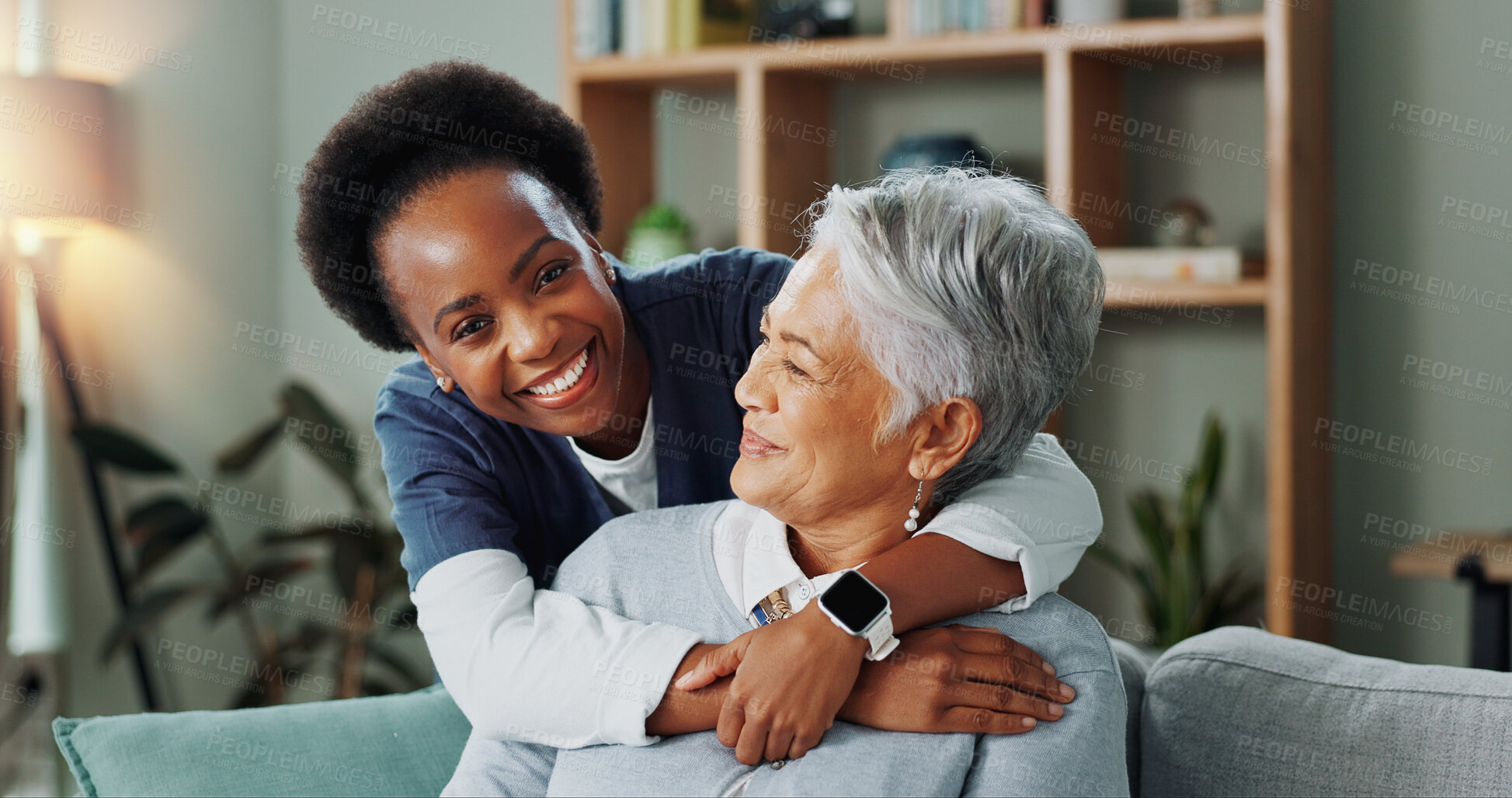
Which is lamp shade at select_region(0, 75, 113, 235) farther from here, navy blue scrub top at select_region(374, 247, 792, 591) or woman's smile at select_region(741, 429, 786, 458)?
woman's smile at select_region(741, 429, 786, 458)

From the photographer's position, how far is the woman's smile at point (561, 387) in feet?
4.74

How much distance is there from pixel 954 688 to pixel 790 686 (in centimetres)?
16

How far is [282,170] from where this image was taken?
158 inches

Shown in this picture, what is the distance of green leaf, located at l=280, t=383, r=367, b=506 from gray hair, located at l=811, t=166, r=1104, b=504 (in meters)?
2.39

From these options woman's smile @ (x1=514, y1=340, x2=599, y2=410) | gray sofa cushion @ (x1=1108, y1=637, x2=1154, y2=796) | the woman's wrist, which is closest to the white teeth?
woman's smile @ (x1=514, y1=340, x2=599, y2=410)

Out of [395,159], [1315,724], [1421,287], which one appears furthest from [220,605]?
[1421,287]

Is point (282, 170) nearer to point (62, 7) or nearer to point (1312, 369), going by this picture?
point (62, 7)

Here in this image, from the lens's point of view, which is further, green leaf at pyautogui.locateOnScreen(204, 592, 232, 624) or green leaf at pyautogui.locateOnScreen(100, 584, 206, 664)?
green leaf at pyautogui.locateOnScreen(204, 592, 232, 624)

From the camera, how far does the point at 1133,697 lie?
158 cm

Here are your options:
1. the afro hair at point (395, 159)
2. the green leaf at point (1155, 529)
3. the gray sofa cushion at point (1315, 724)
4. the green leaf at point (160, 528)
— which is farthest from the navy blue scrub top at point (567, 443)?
the green leaf at point (160, 528)

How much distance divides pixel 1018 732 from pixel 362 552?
8.25ft

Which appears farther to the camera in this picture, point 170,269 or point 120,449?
point 170,269

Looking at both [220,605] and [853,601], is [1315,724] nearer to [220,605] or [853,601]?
[853,601]

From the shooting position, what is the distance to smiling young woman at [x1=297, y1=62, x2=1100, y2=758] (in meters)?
1.24
